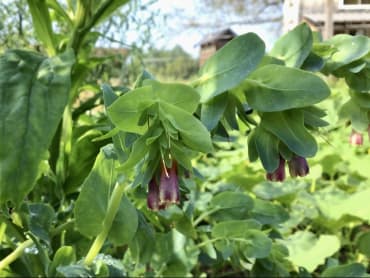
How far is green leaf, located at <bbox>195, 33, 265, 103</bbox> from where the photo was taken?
39 cm

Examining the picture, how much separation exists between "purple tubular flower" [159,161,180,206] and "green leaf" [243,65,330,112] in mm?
90

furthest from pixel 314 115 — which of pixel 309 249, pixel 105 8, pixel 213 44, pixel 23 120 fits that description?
pixel 213 44

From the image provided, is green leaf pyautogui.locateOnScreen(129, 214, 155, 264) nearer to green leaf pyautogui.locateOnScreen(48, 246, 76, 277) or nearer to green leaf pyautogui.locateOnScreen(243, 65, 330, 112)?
green leaf pyautogui.locateOnScreen(48, 246, 76, 277)

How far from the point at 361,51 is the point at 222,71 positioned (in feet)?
0.43

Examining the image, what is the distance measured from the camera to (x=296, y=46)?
1.43 feet

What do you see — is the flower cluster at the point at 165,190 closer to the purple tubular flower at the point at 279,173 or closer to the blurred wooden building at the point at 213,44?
the purple tubular flower at the point at 279,173

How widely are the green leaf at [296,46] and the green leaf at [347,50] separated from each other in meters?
0.04

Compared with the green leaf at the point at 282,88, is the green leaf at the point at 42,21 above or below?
above

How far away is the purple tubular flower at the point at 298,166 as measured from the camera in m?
0.45

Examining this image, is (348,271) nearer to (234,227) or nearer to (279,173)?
(234,227)

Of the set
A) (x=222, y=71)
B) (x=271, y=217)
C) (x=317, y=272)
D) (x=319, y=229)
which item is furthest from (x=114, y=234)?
(x=319, y=229)

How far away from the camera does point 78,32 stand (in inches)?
27.2

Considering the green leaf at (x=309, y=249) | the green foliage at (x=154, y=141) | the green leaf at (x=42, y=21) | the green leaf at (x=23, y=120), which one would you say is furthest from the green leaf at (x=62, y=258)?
the green leaf at (x=309, y=249)

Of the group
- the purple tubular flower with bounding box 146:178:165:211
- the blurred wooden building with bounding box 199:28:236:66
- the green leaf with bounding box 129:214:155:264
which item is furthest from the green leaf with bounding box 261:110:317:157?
the blurred wooden building with bounding box 199:28:236:66
